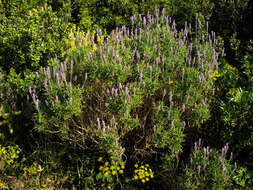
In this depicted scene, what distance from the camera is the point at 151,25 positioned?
5.13 m

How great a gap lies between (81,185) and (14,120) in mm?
1475

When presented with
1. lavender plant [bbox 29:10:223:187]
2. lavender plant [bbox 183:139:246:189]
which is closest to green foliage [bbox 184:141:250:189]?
lavender plant [bbox 183:139:246:189]

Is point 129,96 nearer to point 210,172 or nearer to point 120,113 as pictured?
point 120,113

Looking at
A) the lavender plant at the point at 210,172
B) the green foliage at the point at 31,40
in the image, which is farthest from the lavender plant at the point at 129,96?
the green foliage at the point at 31,40

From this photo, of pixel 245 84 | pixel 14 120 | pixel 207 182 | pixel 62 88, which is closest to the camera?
pixel 207 182

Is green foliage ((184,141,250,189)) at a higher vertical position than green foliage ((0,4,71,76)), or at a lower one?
lower

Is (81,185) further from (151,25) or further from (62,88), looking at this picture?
(151,25)

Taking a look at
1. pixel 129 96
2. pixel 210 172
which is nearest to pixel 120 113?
pixel 129 96

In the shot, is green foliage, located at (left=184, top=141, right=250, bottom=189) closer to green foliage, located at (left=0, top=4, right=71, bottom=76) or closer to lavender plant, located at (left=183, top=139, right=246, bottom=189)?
lavender plant, located at (left=183, top=139, right=246, bottom=189)

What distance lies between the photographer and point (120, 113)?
3695mm

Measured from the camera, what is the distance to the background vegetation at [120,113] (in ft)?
12.2

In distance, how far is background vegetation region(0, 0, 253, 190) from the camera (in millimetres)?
3713

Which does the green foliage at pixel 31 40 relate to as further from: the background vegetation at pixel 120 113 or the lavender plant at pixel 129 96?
the lavender plant at pixel 129 96

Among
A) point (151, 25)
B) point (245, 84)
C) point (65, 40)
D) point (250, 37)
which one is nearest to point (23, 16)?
point (65, 40)
